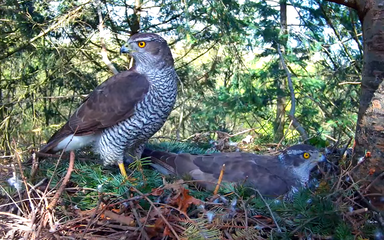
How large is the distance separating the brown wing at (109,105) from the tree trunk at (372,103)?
1.84 meters

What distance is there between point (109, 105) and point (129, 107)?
23 cm

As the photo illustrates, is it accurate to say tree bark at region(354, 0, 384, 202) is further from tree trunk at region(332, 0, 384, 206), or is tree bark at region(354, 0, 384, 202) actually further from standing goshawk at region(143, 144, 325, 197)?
standing goshawk at region(143, 144, 325, 197)

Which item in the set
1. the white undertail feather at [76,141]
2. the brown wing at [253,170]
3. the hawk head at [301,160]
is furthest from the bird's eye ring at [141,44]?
the hawk head at [301,160]

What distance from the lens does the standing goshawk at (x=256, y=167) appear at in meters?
2.92

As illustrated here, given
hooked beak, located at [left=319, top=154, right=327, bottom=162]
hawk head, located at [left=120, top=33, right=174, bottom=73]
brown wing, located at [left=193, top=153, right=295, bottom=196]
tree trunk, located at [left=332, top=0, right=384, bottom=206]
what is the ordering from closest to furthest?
tree trunk, located at [left=332, top=0, right=384, bottom=206], brown wing, located at [left=193, top=153, right=295, bottom=196], hooked beak, located at [left=319, top=154, right=327, bottom=162], hawk head, located at [left=120, top=33, right=174, bottom=73]

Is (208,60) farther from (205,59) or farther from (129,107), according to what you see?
(129,107)

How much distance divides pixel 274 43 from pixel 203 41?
54.9 inches

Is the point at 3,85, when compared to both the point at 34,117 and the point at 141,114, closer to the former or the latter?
the point at 34,117

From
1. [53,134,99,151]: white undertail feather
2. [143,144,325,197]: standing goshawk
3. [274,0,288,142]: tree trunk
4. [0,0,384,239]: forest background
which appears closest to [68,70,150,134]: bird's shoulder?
[53,134,99,151]: white undertail feather

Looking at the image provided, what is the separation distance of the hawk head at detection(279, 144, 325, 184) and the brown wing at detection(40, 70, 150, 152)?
4.85ft

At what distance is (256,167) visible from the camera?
304 centimetres

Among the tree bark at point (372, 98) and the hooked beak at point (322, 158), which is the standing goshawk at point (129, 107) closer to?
the hooked beak at point (322, 158)

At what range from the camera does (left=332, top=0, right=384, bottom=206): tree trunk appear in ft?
7.54

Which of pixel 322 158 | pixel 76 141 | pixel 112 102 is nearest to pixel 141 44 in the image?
pixel 112 102
